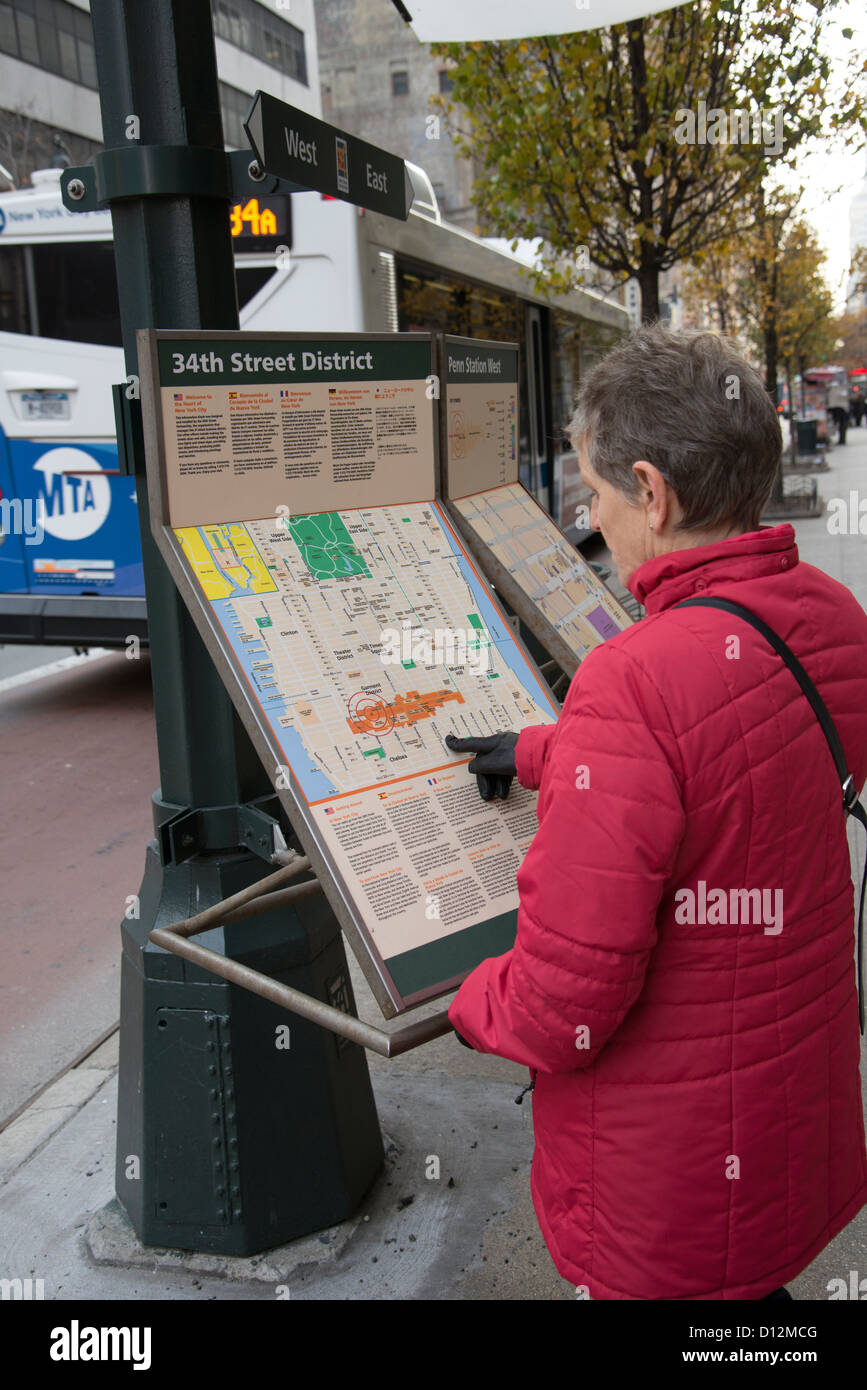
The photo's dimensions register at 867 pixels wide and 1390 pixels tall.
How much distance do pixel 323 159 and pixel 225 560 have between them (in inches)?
37.4

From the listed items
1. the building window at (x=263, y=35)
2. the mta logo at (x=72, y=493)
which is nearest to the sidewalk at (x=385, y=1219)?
the mta logo at (x=72, y=493)

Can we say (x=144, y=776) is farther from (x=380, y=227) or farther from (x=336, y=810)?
(x=336, y=810)

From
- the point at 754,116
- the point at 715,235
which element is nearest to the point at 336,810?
the point at 754,116

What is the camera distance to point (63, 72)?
99.5 ft

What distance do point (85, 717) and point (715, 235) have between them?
23.8ft

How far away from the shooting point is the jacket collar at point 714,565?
1.56m

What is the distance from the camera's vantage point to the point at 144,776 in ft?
23.6

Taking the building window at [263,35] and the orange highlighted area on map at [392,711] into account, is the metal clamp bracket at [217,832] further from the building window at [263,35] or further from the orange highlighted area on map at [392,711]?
the building window at [263,35]

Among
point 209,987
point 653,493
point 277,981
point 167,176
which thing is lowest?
point 209,987

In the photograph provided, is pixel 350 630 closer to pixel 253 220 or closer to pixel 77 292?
pixel 253 220

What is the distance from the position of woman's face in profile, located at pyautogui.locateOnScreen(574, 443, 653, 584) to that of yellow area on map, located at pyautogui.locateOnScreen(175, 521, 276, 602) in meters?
0.81

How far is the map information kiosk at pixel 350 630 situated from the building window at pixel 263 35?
37.5m

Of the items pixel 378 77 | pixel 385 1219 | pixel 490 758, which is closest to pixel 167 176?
pixel 490 758

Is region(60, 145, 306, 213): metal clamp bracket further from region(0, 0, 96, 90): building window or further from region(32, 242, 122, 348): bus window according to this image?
region(0, 0, 96, 90): building window
